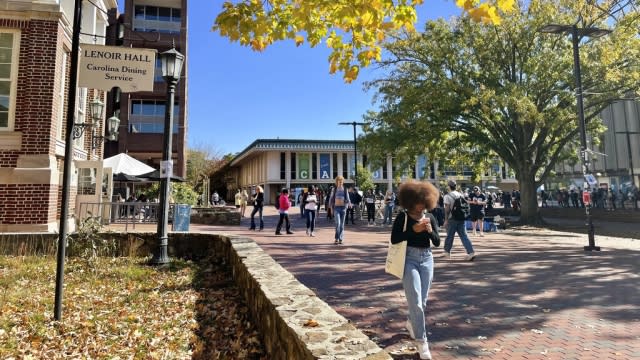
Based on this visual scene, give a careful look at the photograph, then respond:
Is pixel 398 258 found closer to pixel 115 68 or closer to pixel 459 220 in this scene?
pixel 459 220

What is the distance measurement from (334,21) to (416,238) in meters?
2.66

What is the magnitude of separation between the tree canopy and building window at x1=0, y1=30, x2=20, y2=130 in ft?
27.6

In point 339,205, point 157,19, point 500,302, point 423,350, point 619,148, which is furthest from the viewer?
point 619,148

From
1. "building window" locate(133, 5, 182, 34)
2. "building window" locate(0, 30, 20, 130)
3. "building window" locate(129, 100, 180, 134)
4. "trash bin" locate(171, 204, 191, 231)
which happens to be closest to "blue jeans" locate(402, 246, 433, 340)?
"trash bin" locate(171, 204, 191, 231)

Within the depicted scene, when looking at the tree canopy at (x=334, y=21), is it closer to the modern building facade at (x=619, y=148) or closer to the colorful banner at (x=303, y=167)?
the modern building facade at (x=619, y=148)

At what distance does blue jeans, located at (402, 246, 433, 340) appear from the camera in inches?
142

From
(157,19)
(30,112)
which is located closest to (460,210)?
(30,112)

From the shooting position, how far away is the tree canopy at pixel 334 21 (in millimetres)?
4066

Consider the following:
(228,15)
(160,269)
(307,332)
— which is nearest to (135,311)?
(160,269)

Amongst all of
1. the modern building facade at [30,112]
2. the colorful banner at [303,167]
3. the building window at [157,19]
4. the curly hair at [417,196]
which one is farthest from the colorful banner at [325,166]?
the curly hair at [417,196]

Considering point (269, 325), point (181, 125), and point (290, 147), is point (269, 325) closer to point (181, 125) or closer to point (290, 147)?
point (181, 125)

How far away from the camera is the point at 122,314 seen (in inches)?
196

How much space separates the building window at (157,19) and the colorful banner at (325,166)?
89.1 feet

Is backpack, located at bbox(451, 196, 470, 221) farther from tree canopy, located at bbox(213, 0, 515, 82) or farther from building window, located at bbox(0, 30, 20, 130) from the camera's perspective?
building window, located at bbox(0, 30, 20, 130)
